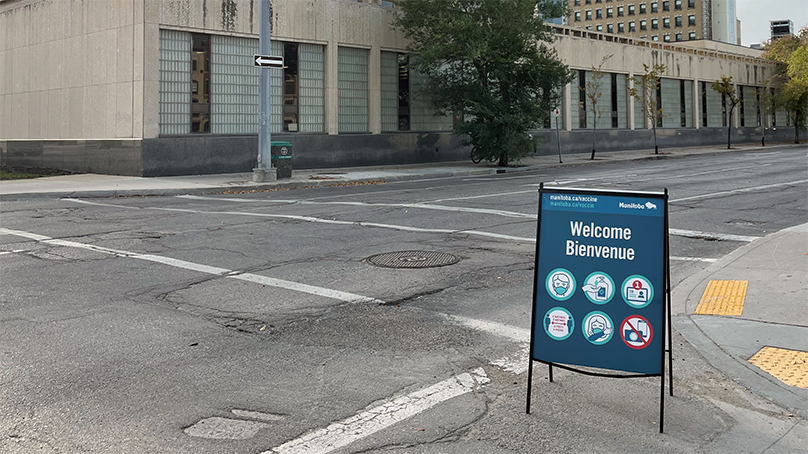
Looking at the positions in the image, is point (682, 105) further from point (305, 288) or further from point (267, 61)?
point (305, 288)

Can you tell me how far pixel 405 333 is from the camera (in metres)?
6.49

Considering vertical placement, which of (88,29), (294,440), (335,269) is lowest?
(294,440)

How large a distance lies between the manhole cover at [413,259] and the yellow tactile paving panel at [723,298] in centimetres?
314

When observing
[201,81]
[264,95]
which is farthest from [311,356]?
[201,81]

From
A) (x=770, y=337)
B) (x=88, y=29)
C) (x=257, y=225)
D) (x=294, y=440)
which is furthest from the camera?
(x=88, y=29)

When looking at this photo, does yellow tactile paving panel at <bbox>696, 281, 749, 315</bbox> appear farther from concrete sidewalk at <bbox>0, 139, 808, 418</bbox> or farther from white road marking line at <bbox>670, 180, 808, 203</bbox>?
white road marking line at <bbox>670, 180, 808, 203</bbox>

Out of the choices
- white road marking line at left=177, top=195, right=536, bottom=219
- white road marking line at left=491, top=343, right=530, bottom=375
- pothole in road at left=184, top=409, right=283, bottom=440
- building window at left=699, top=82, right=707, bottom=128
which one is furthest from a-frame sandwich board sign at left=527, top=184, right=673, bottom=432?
building window at left=699, top=82, right=707, bottom=128

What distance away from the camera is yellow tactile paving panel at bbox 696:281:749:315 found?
7039 mm

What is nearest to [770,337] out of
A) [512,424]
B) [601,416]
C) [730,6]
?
[601,416]

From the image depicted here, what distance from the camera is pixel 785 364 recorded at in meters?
5.55

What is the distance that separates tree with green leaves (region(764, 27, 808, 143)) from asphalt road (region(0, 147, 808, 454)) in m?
55.5

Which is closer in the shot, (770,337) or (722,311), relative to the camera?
(770,337)

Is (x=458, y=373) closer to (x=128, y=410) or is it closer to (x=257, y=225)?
(x=128, y=410)

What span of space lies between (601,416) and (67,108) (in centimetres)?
2882
